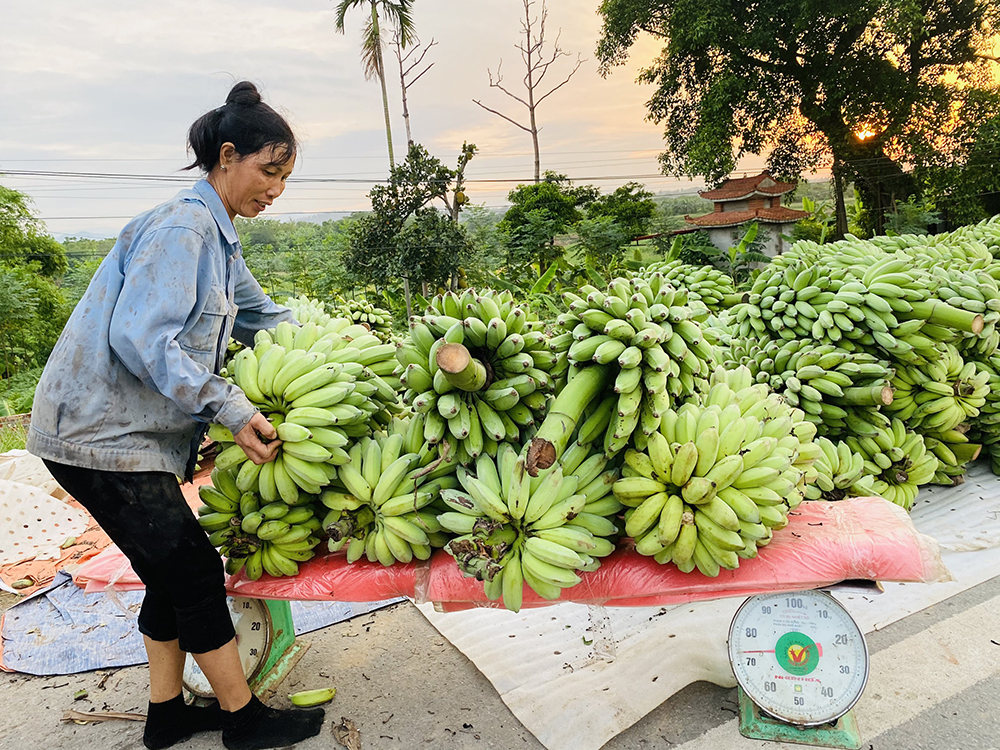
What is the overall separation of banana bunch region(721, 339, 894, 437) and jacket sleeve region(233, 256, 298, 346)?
1.87m

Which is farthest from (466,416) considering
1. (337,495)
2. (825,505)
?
(825,505)

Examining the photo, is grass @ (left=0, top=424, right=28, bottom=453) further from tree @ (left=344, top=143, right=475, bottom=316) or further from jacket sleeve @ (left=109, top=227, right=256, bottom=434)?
tree @ (left=344, top=143, right=475, bottom=316)

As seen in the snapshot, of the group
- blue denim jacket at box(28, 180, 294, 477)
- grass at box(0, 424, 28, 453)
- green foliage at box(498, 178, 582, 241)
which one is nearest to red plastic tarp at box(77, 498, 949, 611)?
blue denim jacket at box(28, 180, 294, 477)

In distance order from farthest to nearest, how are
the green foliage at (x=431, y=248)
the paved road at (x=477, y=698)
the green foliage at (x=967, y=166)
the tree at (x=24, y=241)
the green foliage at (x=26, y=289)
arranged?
the green foliage at (x=967, y=166)
the tree at (x=24, y=241)
the green foliage at (x=431, y=248)
the green foliage at (x=26, y=289)
the paved road at (x=477, y=698)

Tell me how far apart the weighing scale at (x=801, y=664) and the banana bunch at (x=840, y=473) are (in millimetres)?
790

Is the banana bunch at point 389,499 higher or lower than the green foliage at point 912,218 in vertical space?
lower

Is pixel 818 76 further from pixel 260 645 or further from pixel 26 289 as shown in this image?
pixel 260 645

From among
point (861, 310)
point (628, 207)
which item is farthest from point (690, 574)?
point (628, 207)

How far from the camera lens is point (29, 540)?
395 cm

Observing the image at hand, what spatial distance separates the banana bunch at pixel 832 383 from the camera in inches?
107

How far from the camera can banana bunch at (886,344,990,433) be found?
303 centimetres

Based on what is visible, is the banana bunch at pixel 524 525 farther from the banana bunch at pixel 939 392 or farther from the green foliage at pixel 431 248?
the green foliage at pixel 431 248

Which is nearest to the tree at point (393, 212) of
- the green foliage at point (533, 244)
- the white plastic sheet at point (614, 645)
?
the green foliage at point (533, 244)

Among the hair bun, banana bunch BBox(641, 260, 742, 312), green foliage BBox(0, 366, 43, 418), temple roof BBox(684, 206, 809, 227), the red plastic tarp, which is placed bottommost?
green foliage BBox(0, 366, 43, 418)
